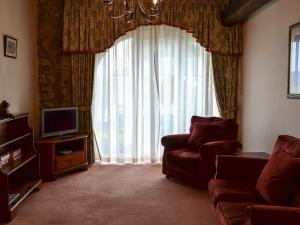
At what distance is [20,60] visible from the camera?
4.75 meters

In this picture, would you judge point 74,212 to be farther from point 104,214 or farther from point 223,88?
point 223,88

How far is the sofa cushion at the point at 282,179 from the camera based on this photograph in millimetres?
2471

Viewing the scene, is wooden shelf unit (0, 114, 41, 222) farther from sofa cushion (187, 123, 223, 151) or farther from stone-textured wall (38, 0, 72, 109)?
sofa cushion (187, 123, 223, 151)

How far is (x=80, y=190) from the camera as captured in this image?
4277 mm

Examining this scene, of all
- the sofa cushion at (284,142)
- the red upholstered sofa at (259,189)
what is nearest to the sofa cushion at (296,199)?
the red upholstered sofa at (259,189)

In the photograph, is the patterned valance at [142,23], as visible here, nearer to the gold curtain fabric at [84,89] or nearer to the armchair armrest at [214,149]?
the gold curtain fabric at [84,89]

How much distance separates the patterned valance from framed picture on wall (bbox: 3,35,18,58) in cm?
101

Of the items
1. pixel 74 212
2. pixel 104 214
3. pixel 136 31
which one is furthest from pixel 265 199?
pixel 136 31

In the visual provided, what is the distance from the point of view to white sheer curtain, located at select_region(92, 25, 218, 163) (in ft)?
18.3

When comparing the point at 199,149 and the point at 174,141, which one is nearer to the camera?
Answer: the point at 199,149

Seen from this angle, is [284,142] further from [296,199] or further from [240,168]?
[296,199]

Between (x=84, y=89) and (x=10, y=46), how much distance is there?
1.49 m

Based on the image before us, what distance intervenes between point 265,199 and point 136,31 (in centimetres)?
376

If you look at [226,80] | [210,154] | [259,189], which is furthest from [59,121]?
[259,189]
